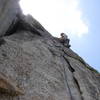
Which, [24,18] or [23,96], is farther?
[24,18]

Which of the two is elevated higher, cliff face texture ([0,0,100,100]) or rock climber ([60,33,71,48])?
rock climber ([60,33,71,48])

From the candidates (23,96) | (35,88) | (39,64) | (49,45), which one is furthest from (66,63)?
(23,96)

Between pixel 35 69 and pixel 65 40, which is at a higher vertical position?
pixel 65 40

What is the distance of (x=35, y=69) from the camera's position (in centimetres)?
716

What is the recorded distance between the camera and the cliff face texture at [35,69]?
5.93 meters

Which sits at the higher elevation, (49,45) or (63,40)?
(63,40)

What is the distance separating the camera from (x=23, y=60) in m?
7.15

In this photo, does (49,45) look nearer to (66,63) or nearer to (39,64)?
(66,63)

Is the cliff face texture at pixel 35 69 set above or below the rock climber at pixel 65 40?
below

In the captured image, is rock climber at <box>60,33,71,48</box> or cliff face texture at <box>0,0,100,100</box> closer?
cliff face texture at <box>0,0,100,100</box>

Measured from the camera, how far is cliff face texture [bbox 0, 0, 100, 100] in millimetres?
5934

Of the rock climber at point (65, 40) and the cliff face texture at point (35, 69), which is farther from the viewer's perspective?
the rock climber at point (65, 40)

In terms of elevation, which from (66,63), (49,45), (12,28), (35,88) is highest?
(12,28)

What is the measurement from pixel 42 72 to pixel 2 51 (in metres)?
1.46
